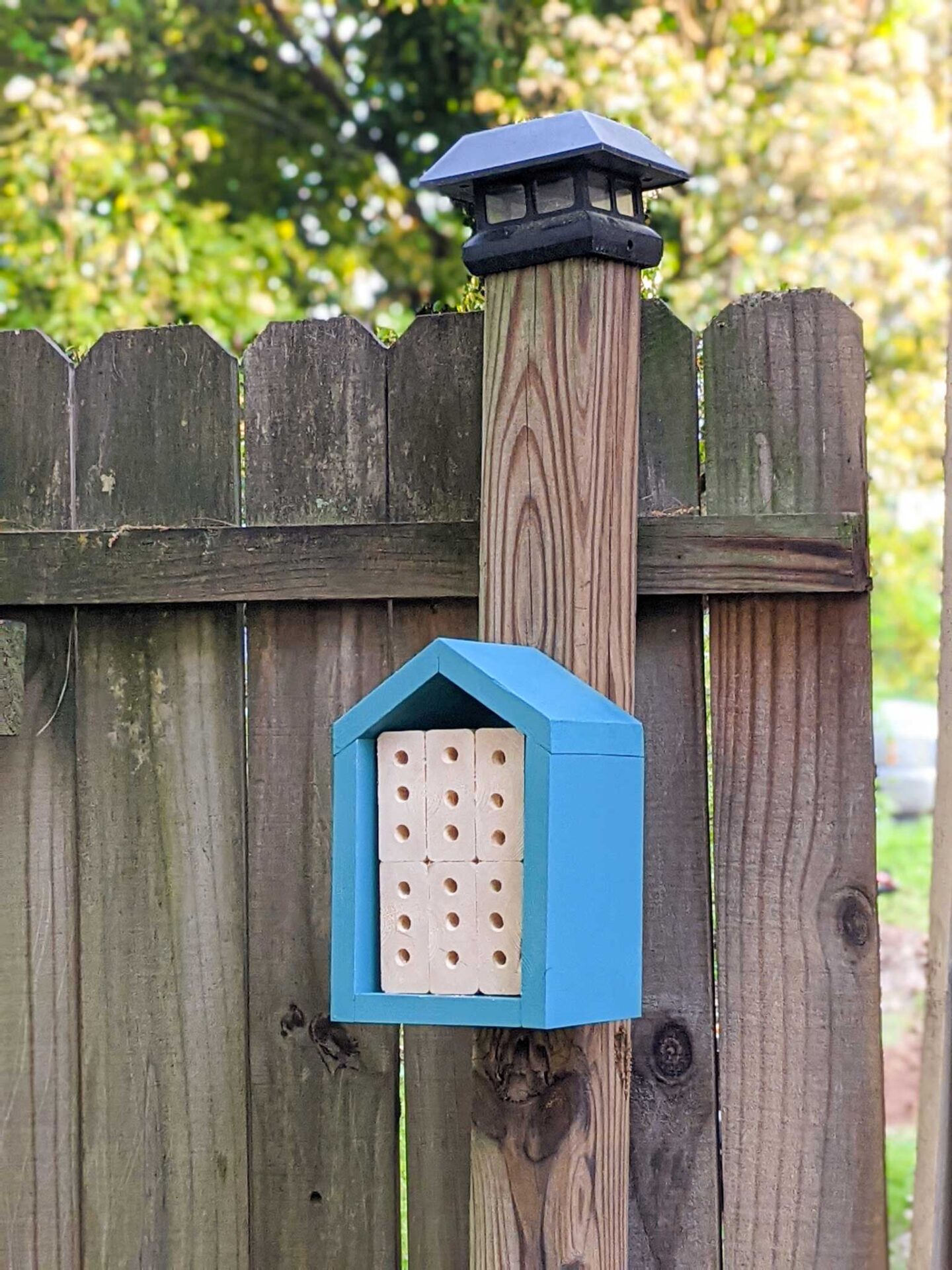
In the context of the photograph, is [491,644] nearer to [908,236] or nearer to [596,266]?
[596,266]

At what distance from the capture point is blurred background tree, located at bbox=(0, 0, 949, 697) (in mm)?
5082

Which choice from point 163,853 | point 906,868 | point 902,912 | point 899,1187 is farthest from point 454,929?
point 906,868

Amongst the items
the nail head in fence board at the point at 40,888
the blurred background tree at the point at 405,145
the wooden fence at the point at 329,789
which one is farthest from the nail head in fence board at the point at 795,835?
the blurred background tree at the point at 405,145

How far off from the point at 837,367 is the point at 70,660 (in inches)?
40.1

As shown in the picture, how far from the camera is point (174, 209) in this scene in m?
5.48

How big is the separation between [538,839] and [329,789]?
0.53 metres

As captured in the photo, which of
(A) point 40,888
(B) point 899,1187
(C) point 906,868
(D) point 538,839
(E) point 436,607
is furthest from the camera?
(C) point 906,868

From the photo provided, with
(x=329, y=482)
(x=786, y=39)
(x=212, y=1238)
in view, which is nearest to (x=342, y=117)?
(x=786, y=39)

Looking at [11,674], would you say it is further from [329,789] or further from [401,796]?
[401,796]

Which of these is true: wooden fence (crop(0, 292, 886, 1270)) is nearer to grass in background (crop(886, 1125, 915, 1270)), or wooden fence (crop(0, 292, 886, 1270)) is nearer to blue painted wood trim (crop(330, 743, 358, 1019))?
blue painted wood trim (crop(330, 743, 358, 1019))

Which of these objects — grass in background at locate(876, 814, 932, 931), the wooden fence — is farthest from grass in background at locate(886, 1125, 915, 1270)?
the wooden fence

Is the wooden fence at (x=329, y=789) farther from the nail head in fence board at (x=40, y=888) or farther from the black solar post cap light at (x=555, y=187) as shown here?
the black solar post cap light at (x=555, y=187)

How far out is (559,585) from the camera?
1559mm

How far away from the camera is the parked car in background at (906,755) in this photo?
7.85m
